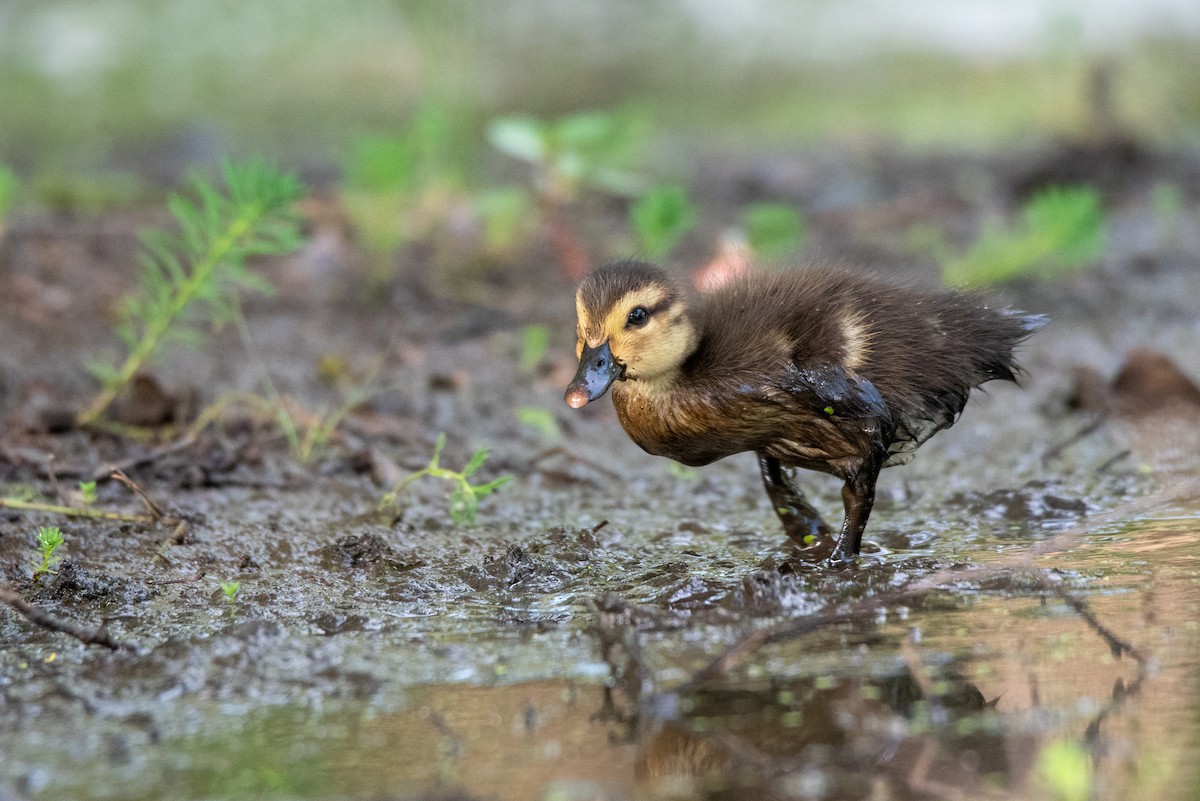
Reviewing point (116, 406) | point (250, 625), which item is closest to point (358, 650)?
point (250, 625)

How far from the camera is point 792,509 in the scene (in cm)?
438

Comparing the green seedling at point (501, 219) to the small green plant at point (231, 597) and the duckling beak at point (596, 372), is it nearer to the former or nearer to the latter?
the duckling beak at point (596, 372)

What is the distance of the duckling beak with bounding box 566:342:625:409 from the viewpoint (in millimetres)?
3973

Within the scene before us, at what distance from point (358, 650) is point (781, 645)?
99 centimetres

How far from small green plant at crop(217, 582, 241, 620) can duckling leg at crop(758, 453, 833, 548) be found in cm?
164

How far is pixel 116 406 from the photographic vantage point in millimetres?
5316

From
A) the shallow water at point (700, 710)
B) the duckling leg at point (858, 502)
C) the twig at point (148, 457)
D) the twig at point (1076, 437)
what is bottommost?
the shallow water at point (700, 710)

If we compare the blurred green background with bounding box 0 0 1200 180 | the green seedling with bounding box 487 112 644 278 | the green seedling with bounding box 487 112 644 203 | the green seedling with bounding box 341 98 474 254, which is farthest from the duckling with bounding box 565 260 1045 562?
the blurred green background with bounding box 0 0 1200 180

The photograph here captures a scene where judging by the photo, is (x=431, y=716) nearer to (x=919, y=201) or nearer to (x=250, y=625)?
(x=250, y=625)

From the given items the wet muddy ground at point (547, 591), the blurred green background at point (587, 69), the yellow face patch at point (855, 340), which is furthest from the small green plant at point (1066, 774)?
the blurred green background at point (587, 69)

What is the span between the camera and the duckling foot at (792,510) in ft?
14.1

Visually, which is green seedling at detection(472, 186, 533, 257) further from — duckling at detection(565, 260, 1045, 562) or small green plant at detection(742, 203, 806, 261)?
duckling at detection(565, 260, 1045, 562)

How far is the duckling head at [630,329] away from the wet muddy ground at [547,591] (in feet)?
1.82

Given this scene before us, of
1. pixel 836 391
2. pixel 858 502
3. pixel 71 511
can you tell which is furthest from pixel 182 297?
pixel 858 502
